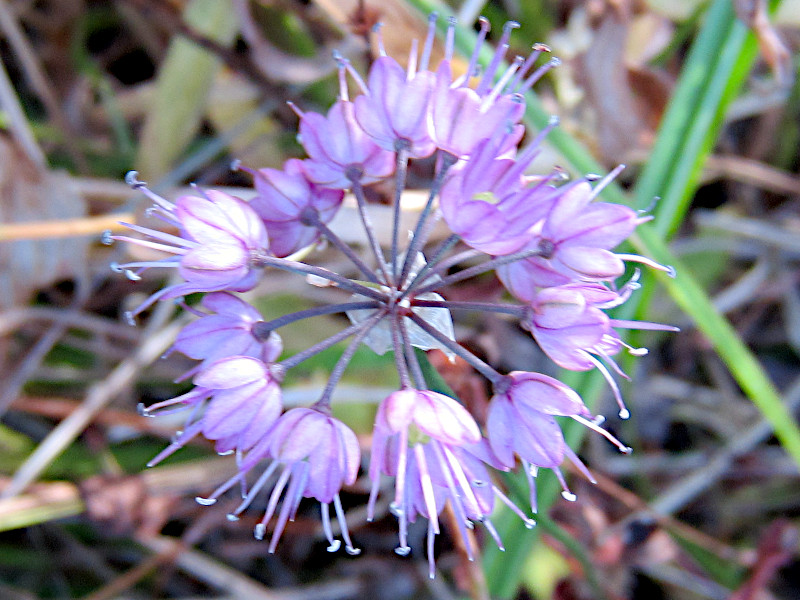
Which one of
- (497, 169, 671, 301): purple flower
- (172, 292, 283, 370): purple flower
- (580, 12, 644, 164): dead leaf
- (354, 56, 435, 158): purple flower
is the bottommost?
(172, 292, 283, 370): purple flower

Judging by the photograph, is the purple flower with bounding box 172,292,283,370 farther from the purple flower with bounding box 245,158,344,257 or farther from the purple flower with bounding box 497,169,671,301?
the purple flower with bounding box 497,169,671,301

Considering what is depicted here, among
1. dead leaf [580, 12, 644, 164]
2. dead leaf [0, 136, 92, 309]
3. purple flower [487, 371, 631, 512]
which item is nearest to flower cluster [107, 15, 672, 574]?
purple flower [487, 371, 631, 512]

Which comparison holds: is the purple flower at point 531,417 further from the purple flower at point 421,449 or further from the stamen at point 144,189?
the stamen at point 144,189

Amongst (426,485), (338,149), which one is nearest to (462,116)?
(338,149)

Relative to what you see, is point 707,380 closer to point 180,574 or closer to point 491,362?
point 491,362

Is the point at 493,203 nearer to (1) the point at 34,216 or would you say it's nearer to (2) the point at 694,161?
(2) the point at 694,161

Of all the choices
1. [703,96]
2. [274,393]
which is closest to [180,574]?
[274,393]
